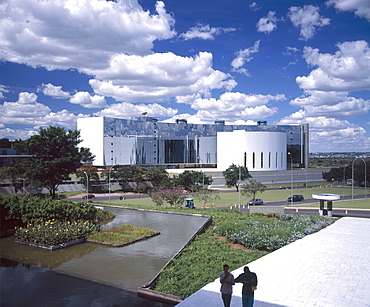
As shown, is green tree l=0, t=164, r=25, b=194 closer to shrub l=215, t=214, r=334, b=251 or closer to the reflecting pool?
the reflecting pool

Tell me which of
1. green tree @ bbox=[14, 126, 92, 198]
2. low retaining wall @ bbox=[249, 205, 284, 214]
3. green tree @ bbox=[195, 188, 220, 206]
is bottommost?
green tree @ bbox=[195, 188, 220, 206]

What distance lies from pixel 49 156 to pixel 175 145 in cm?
6274

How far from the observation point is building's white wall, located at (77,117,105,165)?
8594cm

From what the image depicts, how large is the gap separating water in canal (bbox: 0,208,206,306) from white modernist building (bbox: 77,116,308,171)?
231ft

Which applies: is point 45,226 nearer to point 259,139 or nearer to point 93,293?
point 93,293

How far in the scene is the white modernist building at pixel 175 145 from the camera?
3433 inches

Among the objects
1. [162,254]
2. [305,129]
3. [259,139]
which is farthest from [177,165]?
[162,254]

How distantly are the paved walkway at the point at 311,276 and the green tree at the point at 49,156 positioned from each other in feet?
95.2

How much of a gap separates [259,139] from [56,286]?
82890 mm

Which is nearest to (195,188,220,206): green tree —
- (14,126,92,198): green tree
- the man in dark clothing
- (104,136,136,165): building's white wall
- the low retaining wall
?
the low retaining wall

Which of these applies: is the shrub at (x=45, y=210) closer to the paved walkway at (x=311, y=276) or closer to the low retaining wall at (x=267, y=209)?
the paved walkway at (x=311, y=276)

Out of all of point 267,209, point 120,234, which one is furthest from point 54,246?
point 267,209

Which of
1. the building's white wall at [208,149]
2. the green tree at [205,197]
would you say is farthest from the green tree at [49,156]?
the building's white wall at [208,149]

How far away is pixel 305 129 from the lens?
114 meters
